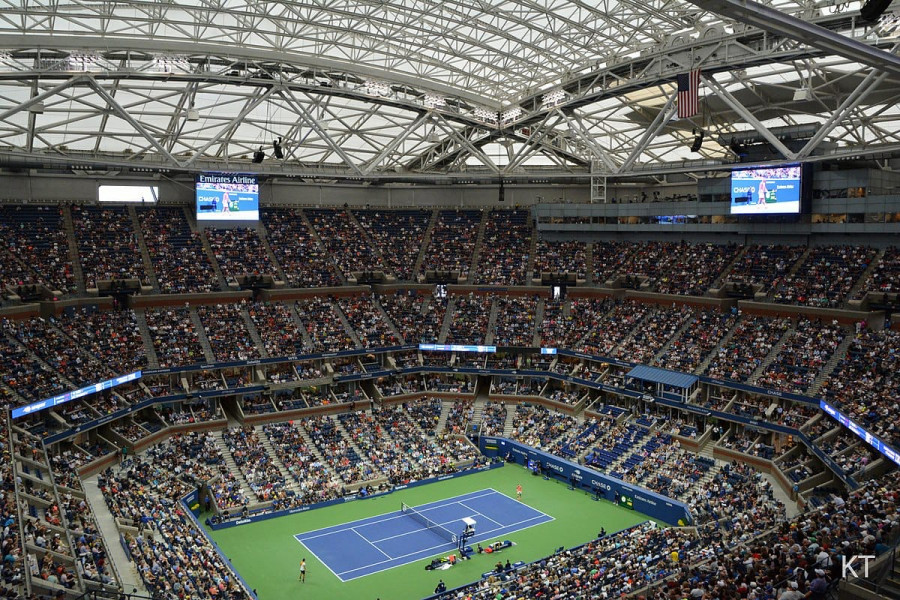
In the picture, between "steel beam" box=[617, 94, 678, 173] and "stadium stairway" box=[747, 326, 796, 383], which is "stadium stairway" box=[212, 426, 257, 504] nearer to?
"stadium stairway" box=[747, 326, 796, 383]

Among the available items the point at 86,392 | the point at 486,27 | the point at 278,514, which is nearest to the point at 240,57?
the point at 486,27

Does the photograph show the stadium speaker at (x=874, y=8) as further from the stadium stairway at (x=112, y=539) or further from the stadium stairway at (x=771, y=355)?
the stadium stairway at (x=771, y=355)

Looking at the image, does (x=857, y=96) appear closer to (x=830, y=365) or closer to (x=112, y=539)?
(x=830, y=365)

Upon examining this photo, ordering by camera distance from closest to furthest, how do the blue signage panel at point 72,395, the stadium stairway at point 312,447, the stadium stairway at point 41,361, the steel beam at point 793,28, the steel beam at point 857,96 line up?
the steel beam at point 793,28 → the steel beam at point 857,96 → the blue signage panel at point 72,395 → the stadium stairway at point 41,361 → the stadium stairway at point 312,447

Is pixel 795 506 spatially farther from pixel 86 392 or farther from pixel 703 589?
pixel 86 392

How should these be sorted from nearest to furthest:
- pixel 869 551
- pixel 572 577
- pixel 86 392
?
pixel 869 551, pixel 572 577, pixel 86 392

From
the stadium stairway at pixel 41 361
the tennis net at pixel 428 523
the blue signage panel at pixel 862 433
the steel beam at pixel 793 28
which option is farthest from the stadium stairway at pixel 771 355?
the stadium stairway at pixel 41 361
